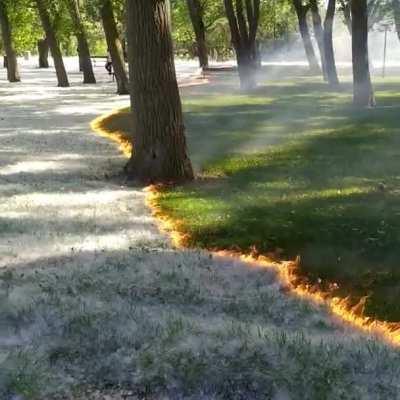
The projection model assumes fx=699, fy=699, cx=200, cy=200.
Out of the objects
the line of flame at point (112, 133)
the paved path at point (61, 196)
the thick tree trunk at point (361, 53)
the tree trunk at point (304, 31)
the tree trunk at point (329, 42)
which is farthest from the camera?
the tree trunk at point (304, 31)

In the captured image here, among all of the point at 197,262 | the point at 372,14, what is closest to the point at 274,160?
the point at 197,262

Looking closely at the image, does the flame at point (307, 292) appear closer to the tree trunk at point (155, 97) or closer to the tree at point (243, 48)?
the tree trunk at point (155, 97)

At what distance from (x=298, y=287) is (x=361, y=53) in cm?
1185

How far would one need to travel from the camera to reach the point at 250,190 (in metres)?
8.77

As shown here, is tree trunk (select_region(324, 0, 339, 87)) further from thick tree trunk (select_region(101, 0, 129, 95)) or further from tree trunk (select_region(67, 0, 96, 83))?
tree trunk (select_region(67, 0, 96, 83))

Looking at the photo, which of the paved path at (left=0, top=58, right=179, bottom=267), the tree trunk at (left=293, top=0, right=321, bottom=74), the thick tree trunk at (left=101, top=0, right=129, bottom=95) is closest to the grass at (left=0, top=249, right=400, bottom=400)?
the paved path at (left=0, top=58, right=179, bottom=267)

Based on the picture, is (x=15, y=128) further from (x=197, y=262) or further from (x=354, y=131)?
(x=197, y=262)

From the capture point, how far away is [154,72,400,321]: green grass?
609 centimetres

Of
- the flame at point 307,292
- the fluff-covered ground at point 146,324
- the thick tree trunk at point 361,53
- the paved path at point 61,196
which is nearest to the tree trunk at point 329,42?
the thick tree trunk at point 361,53

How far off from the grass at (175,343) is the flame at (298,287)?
189 millimetres

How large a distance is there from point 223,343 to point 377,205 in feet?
14.2

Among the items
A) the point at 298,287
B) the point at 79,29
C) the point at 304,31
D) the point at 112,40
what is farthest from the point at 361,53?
the point at 304,31

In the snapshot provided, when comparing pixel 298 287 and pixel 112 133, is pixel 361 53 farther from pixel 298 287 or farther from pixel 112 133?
pixel 298 287

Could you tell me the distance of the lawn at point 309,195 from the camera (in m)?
6.06
